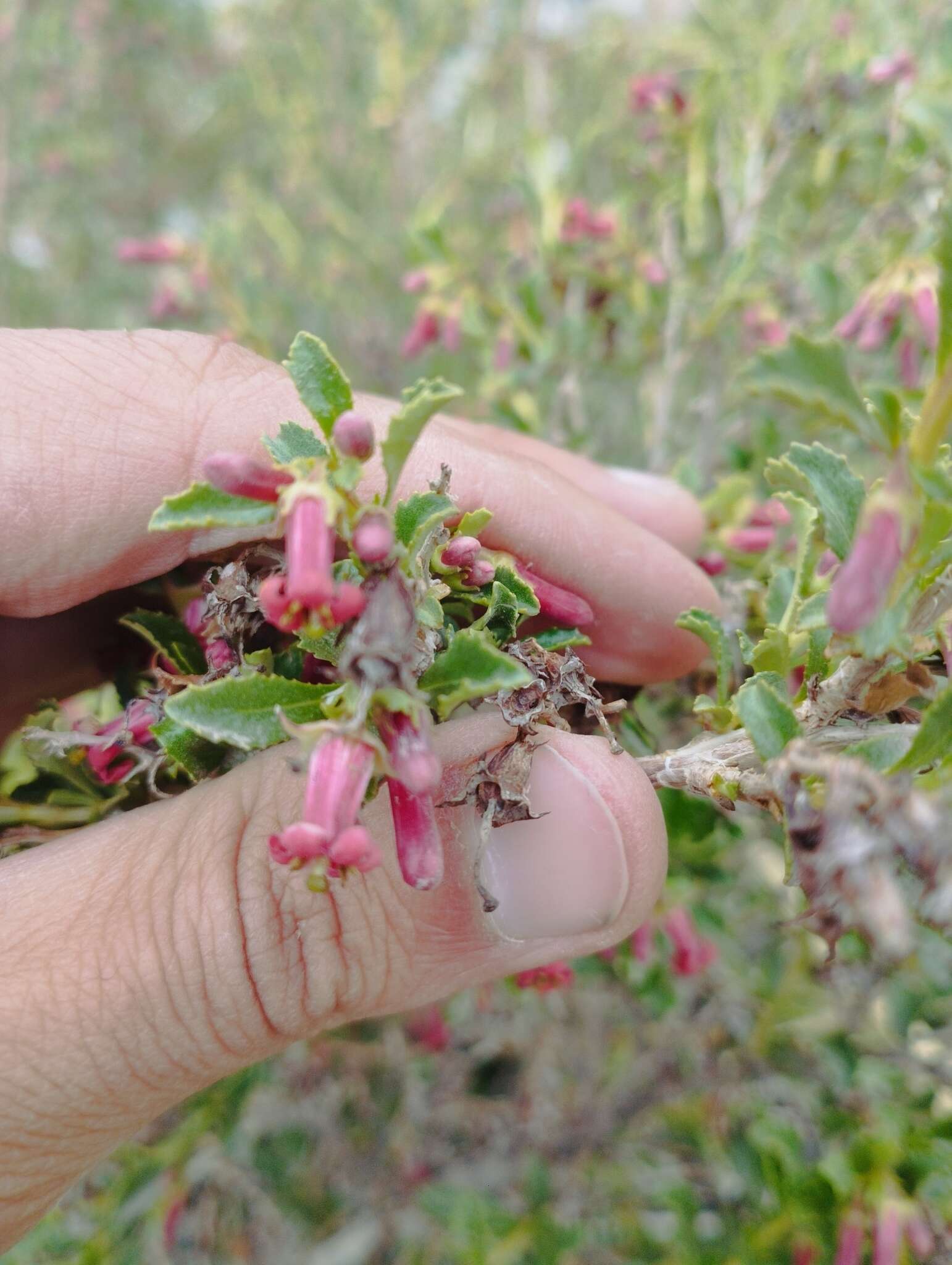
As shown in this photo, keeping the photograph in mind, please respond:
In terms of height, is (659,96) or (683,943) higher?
(659,96)

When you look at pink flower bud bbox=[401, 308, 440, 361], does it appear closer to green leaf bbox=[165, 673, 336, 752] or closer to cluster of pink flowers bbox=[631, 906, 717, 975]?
cluster of pink flowers bbox=[631, 906, 717, 975]

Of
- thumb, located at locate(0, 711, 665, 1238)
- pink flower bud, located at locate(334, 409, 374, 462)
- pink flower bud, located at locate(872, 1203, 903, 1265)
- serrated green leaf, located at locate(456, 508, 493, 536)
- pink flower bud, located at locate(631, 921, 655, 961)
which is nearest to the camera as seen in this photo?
pink flower bud, located at locate(334, 409, 374, 462)

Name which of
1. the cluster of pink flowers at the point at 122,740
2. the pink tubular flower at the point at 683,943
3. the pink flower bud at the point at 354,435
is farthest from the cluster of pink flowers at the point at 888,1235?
the pink flower bud at the point at 354,435

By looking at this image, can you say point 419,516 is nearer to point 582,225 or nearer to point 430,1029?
point 582,225

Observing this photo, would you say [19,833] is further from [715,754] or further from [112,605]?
[715,754]

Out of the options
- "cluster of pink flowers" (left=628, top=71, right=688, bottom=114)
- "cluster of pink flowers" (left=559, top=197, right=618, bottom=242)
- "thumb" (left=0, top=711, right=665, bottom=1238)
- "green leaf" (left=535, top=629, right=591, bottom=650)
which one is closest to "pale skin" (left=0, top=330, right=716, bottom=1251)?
"thumb" (left=0, top=711, right=665, bottom=1238)

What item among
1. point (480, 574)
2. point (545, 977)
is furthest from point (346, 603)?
point (545, 977)

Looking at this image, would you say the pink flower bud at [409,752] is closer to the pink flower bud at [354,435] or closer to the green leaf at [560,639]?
the pink flower bud at [354,435]
